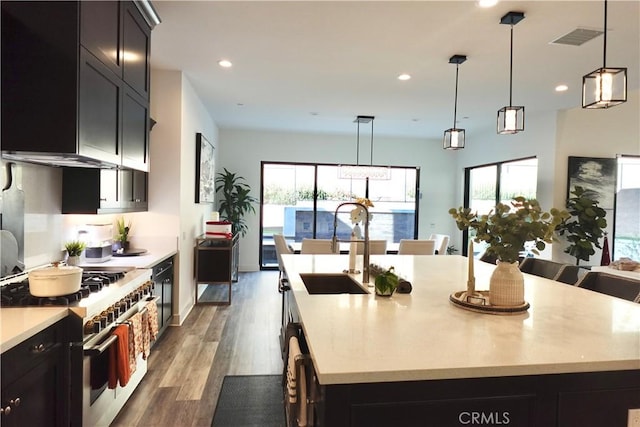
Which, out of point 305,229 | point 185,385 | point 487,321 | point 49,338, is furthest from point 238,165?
point 487,321

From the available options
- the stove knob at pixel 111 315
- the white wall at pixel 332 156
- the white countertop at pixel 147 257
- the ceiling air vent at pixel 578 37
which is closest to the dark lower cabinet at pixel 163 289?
the white countertop at pixel 147 257

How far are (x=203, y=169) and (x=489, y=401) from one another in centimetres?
497

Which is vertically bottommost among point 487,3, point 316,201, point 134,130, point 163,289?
point 163,289

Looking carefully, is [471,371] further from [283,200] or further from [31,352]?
[283,200]

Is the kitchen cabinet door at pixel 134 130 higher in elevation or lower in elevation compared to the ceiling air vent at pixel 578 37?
lower

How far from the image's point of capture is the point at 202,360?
11.2 feet

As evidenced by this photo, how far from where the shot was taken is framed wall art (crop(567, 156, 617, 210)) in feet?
18.3

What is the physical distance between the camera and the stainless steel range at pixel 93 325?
6.30 ft

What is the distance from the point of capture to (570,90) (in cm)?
470

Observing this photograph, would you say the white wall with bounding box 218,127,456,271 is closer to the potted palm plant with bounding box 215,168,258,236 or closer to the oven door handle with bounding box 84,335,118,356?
the potted palm plant with bounding box 215,168,258,236

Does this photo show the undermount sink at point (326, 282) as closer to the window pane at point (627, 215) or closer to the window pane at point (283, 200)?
the window pane at point (283, 200)

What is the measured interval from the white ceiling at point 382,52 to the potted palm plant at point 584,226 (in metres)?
1.41

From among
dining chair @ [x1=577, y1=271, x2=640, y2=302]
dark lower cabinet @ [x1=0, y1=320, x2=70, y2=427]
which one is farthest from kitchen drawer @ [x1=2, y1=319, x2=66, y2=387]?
dining chair @ [x1=577, y1=271, x2=640, y2=302]

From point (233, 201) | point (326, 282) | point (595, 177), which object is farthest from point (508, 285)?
point (233, 201)
